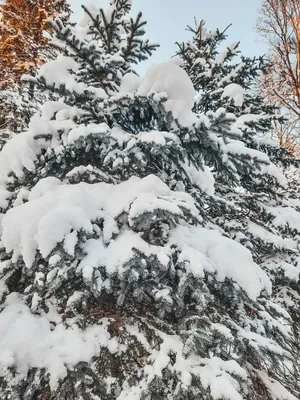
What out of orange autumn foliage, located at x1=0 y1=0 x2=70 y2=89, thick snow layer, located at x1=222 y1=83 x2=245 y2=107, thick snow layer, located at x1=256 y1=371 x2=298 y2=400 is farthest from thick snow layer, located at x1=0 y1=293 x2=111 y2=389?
orange autumn foliage, located at x1=0 y1=0 x2=70 y2=89

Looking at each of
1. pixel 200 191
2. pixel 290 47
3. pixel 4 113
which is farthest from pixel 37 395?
pixel 290 47

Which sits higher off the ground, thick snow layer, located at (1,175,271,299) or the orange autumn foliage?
the orange autumn foliage

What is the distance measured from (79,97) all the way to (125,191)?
3.17 ft

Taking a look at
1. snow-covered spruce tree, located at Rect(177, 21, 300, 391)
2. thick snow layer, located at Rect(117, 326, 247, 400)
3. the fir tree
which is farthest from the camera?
the fir tree

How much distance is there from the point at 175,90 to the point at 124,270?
1524mm

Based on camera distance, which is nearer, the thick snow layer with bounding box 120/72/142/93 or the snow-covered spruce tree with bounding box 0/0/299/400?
the snow-covered spruce tree with bounding box 0/0/299/400

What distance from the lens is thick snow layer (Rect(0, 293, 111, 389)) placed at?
1555 mm

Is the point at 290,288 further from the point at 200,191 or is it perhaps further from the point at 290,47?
the point at 290,47

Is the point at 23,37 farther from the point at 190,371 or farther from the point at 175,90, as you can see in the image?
the point at 190,371

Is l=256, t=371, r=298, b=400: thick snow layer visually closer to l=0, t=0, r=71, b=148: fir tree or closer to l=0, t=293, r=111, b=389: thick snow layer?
l=0, t=293, r=111, b=389: thick snow layer

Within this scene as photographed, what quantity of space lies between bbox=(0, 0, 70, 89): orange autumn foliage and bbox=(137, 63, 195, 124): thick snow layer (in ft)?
17.4

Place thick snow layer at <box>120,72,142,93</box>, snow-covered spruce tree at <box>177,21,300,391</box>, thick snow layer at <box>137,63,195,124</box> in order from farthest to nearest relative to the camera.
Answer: snow-covered spruce tree at <box>177,21,300,391</box> < thick snow layer at <box>120,72,142,93</box> < thick snow layer at <box>137,63,195,124</box>

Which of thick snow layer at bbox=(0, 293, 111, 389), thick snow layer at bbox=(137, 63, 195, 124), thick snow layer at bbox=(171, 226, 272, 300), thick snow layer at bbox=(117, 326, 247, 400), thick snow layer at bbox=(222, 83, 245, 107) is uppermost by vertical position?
thick snow layer at bbox=(222, 83, 245, 107)

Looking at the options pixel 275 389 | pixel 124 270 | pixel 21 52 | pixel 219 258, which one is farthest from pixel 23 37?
pixel 275 389
